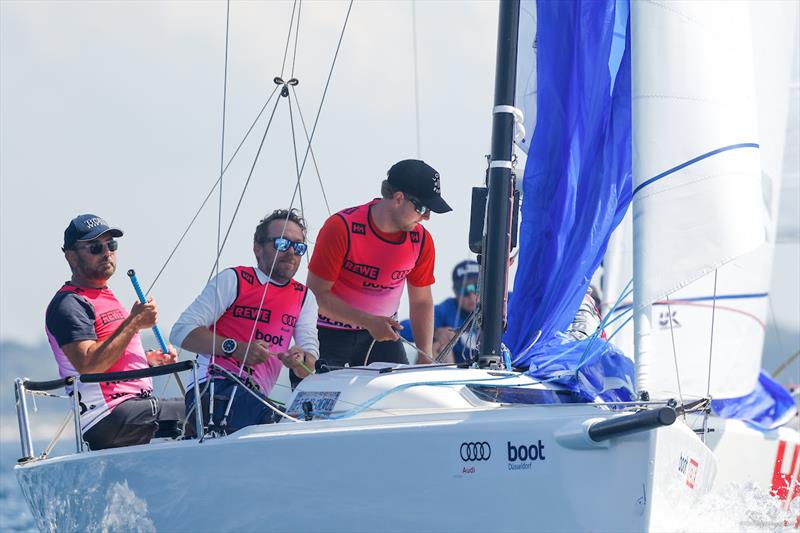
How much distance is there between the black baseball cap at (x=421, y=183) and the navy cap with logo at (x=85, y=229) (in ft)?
4.30

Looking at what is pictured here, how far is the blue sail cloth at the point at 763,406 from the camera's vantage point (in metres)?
9.99

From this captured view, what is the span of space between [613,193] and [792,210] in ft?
22.7

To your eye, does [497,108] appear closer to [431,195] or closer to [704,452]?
[431,195]

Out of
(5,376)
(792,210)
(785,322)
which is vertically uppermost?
(792,210)

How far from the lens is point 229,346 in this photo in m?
5.68

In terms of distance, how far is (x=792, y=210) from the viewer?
40.0 ft

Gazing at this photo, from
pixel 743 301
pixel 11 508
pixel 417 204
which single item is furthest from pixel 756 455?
pixel 11 508

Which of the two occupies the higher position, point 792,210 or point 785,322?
point 792,210

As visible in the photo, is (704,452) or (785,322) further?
(785,322)

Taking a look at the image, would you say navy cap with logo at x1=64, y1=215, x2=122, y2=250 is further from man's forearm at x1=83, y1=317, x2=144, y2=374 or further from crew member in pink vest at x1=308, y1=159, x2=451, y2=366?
crew member in pink vest at x1=308, y1=159, x2=451, y2=366

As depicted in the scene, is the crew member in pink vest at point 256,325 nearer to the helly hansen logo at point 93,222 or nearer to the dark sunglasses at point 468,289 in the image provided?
the helly hansen logo at point 93,222

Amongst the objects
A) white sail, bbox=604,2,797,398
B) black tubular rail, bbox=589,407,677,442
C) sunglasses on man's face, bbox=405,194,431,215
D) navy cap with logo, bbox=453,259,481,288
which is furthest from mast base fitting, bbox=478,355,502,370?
navy cap with logo, bbox=453,259,481,288

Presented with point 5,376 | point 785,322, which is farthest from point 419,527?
point 5,376

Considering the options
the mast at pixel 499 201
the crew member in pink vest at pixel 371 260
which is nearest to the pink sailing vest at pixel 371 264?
the crew member in pink vest at pixel 371 260
